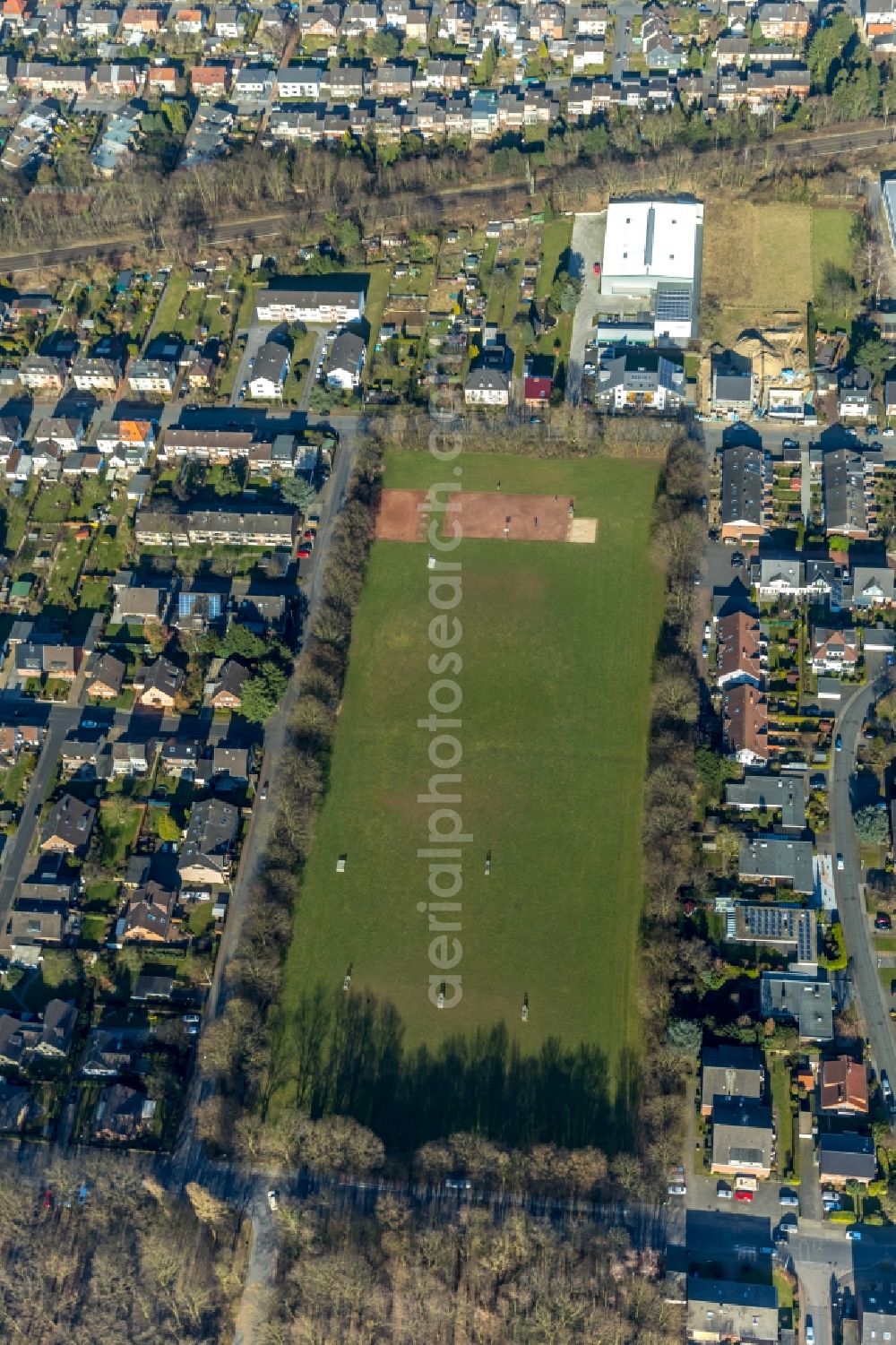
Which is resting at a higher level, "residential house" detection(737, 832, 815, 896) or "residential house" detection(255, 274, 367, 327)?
"residential house" detection(255, 274, 367, 327)

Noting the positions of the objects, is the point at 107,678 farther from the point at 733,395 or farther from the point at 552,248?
the point at 552,248

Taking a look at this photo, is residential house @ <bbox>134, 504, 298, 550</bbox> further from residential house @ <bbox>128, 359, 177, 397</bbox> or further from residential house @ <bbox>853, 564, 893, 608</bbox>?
residential house @ <bbox>853, 564, 893, 608</bbox>

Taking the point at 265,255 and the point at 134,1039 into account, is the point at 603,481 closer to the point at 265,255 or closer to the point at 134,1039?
the point at 265,255

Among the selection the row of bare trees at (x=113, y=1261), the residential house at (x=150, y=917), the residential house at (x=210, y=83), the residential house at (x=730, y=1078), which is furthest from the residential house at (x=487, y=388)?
the row of bare trees at (x=113, y=1261)

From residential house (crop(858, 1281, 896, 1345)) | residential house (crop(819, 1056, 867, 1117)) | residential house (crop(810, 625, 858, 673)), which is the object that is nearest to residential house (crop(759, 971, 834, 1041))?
residential house (crop(819, 1056, 867, 1117))

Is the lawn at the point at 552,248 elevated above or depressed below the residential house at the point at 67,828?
above

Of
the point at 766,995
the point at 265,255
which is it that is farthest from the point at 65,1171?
the point at 265,255

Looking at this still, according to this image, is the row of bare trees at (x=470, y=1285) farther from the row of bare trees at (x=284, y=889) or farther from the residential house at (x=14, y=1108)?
the residential house at (x=14, y=1108)
